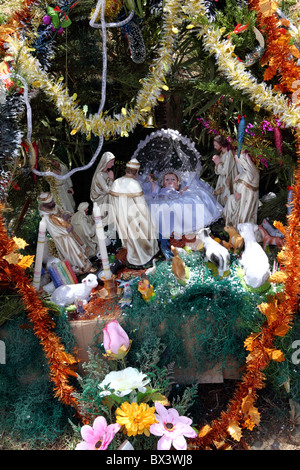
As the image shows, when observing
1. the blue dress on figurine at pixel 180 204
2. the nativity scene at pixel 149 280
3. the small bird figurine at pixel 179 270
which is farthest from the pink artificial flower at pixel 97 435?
the blue dress on figurine at pixel 180 204

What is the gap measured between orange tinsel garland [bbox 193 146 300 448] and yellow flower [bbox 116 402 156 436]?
Answer: 0.52 metres

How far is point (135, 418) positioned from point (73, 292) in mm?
1335

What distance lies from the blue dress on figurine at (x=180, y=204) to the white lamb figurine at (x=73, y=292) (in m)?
0.94

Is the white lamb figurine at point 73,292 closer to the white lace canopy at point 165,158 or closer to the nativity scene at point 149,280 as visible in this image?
the nativity scene at point 149,280

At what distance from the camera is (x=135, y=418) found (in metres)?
2.91

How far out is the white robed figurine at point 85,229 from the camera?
4645mm

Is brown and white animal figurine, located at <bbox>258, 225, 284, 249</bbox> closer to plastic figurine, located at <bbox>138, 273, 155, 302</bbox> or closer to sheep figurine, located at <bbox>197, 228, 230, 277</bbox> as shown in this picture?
sheep figurine, located at <bbox>197, 228, 230, 277</bbox>

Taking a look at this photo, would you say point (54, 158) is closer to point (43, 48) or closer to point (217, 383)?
point (43, 48)

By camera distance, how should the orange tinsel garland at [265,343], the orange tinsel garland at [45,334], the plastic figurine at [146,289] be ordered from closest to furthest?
the orange tinsel garland at [265,343]
the orange tinsel garland at [45,334]
the plastic figurine at [146,289]

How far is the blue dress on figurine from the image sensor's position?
456cm

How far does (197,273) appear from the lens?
391 cm

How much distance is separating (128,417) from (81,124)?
92.8 inches

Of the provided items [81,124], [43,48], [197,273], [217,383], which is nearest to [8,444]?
[217,383]

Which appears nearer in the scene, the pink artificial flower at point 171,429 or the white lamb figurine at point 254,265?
the pink artificial flower at point 171,429
